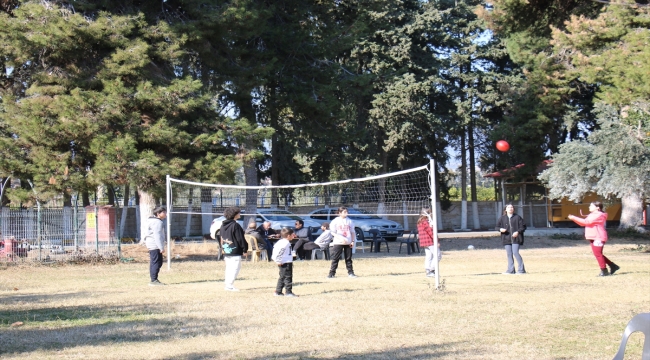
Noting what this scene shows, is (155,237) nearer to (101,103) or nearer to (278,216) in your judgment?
(101,103)

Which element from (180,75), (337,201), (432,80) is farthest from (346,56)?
(180,75)

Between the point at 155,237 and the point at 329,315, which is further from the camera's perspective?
the point at 155,237

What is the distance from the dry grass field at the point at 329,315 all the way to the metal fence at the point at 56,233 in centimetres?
325

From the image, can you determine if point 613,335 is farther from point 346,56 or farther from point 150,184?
point 346,56

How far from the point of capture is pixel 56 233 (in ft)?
76.0

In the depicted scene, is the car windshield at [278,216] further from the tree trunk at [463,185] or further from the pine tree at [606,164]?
the tree trunk at [463,185]

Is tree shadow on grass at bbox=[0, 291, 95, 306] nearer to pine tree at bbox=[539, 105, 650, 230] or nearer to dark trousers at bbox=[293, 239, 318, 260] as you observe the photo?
dark trousers at bbox=[293, 239, 318, 260]

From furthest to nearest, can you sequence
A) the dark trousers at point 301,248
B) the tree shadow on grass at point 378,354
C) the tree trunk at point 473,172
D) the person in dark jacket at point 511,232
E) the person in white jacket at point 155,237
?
1. the tree trunk at point 473,172
2. the dark trousers at point 301,248
3. the person in dark jacket at point 511,232
4. the person in white jacket at point 155,237
5. the tree shadow on grass at point 378,354

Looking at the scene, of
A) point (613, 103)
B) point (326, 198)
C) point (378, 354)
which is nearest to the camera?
point (378, 354)

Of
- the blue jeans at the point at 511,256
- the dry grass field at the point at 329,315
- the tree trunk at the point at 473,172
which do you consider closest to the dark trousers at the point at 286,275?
the dry grass field at the point at 329,315

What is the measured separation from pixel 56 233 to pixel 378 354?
17700 mm

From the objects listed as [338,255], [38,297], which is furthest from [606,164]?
[38,297]

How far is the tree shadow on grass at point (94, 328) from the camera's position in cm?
895

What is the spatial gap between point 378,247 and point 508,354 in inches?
766
